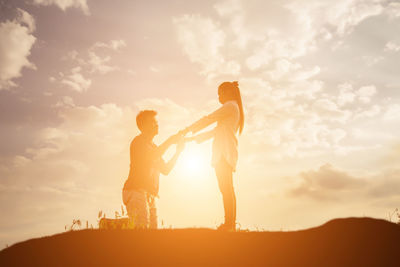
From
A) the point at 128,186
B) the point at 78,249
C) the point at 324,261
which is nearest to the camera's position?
the point at 324,261

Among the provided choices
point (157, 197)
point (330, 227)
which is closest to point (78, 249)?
point (157, 197)

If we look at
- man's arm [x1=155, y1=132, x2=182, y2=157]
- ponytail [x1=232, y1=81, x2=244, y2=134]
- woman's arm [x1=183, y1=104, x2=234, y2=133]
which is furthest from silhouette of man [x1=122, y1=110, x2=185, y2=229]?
ponytail [x1=232, y1=81, x2=244, y2=134]

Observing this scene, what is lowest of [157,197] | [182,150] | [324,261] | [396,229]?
[324,261]

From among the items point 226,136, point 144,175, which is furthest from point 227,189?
point 144,175

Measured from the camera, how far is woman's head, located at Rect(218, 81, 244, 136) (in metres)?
8.21

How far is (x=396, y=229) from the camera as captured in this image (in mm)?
5855

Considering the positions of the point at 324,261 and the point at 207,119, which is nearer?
the point at 324,261

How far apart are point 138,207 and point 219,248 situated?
2640 mm

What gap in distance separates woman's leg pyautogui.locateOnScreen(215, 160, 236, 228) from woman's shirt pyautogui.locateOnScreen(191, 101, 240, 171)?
0.40 ft

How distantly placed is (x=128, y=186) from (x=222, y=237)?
2.81m

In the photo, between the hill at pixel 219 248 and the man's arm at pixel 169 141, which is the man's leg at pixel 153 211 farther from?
the hill at pixel 219 248

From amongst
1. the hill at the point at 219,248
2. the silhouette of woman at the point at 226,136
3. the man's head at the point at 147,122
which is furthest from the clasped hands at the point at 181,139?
the hill at the point at 219,248

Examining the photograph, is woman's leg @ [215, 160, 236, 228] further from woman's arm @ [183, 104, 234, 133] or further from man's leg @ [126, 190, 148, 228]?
man's leg @ [126, 190, 148, 228]

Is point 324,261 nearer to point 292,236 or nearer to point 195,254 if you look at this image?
point 292,236
